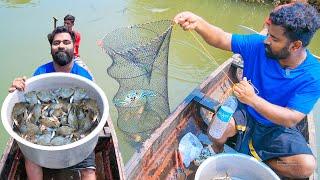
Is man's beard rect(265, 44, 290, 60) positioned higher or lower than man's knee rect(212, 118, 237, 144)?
higher

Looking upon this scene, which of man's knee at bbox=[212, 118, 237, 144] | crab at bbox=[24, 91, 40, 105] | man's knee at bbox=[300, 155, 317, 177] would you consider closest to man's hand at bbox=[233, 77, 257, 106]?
man's knee at bbox=[212, 118, 237, 144]

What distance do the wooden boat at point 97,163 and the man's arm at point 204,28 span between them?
1.17 meters

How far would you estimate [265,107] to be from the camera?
10.6 feet

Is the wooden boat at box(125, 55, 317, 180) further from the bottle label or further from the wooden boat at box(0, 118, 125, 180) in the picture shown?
the bottle label

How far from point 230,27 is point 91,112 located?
706cm

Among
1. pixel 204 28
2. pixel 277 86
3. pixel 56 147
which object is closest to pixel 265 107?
pixel 277 86

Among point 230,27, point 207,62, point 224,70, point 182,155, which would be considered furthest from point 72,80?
point 230,27

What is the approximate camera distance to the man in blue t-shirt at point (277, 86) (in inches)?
127

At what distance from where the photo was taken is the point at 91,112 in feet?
9.30

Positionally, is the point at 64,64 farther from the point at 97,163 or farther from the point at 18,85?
the point at 97,163

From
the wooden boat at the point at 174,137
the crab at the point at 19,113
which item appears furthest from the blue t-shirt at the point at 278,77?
the crab at the point at 19,113

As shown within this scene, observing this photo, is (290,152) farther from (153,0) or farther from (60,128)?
(153,0)

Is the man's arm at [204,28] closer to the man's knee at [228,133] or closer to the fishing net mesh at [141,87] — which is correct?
the fishing net mesh at [141,87]

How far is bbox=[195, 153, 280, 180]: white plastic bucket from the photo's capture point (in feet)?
11.3
